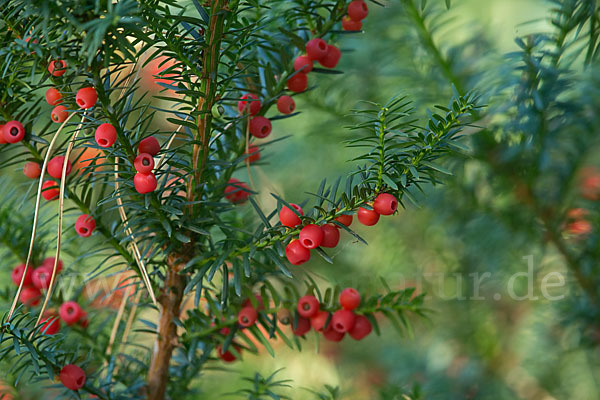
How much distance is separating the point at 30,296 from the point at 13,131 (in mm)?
155

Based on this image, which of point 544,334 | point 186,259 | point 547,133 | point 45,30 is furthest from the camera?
point 544,334

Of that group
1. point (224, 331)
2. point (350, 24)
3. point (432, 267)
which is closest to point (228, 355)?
point (224, 331)

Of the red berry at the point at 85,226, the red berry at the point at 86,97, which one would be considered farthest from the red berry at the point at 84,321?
the red berry at the point at 86,97

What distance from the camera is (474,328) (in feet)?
2.63

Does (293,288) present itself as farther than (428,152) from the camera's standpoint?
Yes

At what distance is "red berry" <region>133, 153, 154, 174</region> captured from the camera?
0.31m

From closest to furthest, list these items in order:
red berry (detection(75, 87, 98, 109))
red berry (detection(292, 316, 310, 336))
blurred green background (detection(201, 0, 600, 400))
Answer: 1. red berry (detection(75, 87, 98, 109))
2. red berry (detection(292, 316, 310, 336))
3. blurred green background (detection(201, 0, 600, 400))

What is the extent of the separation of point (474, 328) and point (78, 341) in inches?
22.0

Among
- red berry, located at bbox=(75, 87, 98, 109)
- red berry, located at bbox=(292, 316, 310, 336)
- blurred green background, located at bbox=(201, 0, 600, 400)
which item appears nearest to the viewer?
red berry, located at bbox=(75, 87, 98, 109)

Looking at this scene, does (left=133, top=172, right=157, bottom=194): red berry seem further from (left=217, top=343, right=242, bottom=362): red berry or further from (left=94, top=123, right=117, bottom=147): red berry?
(left=217, top=343, right=242, bottom=362): red berry

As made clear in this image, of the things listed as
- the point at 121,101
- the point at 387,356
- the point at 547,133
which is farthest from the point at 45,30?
the point at 387,356

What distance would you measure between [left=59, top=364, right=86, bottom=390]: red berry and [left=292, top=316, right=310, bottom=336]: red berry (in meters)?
0.15

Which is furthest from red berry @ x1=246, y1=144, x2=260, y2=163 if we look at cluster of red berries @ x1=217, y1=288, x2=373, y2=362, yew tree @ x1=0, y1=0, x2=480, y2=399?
cluster of red berries @ x1=217, y1=288, x2=373, y2=362

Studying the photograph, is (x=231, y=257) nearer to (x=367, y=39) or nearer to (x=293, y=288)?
(x=293, y=288)
